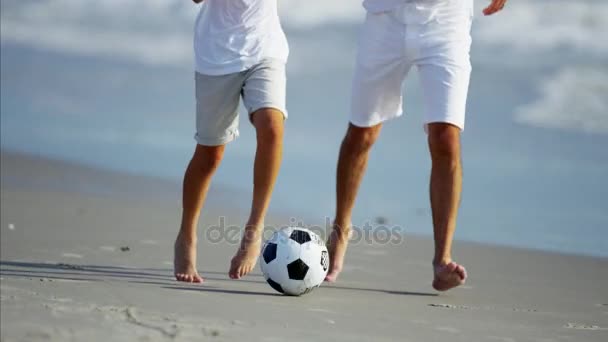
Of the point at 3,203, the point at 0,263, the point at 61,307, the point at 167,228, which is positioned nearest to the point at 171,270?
the point at 0,263

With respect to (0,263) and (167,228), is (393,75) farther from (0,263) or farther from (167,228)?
(167,228)

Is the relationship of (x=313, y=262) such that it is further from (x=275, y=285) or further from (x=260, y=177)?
(x=260, y=177)

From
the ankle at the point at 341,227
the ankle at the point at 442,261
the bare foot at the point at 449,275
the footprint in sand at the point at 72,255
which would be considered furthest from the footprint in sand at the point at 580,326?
the footprint in sand at the point at 72,255

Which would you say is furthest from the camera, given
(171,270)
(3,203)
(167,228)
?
(3,203)

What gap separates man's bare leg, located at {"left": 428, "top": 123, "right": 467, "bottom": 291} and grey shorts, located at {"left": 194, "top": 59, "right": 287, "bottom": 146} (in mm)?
801

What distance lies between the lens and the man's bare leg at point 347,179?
4828 mm

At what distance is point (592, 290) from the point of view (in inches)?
224

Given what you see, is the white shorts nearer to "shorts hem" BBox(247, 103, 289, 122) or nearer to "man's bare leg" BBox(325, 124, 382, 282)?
"man's bare leg" BBox(325, 124, 382, 282)

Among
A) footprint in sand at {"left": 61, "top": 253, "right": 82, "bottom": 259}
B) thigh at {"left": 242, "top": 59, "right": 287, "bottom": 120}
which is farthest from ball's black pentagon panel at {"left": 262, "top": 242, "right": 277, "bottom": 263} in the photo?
footprint in sand at {"left": 61, "top": 253, "right": 82, "bottom": 259}

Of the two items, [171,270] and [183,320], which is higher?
[183,320]

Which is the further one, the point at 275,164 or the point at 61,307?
the point at 275,164

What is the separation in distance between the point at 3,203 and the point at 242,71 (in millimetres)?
4381

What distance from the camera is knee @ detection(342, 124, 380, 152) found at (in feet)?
15.8

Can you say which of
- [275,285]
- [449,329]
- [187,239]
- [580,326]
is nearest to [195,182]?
[187,239]
